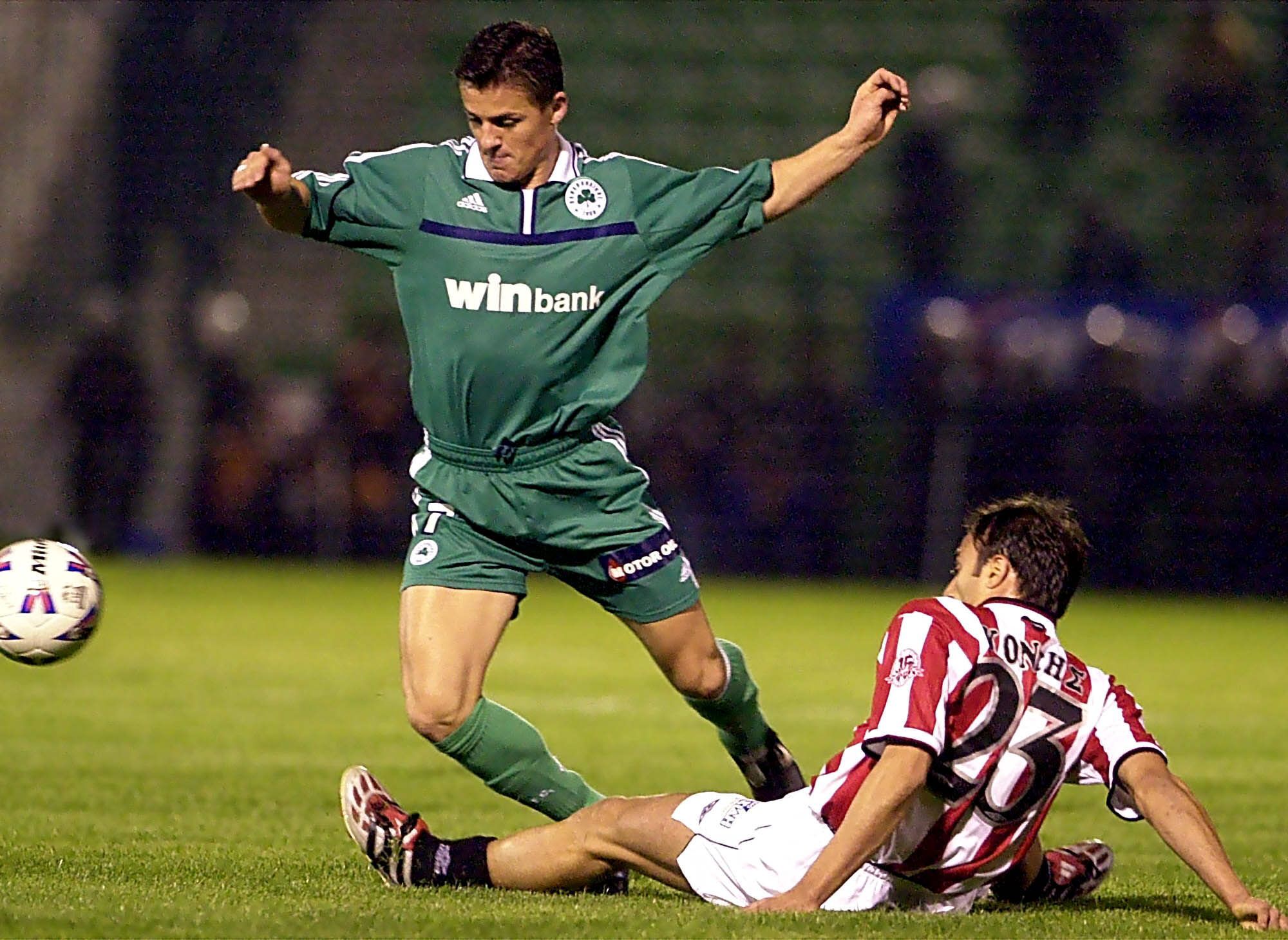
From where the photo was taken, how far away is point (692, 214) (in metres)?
5.62

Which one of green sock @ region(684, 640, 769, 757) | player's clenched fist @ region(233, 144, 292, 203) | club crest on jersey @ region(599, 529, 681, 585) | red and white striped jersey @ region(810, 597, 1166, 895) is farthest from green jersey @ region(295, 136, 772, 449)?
red and white striped jersey @ region(810, 597, 1166, 895)

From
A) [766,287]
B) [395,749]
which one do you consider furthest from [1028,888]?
[766,287]

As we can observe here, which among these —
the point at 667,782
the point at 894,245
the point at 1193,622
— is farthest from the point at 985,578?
the point at 894,245

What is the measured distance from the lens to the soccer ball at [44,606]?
570cm

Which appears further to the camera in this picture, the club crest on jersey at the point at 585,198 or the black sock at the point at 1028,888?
the club crest on jersey at the point at 585,198

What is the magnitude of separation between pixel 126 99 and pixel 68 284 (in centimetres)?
195

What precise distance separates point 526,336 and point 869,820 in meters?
1.74

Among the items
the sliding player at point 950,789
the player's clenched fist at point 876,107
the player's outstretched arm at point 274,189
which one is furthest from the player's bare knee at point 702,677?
the player's outstretched arm at point 274,189

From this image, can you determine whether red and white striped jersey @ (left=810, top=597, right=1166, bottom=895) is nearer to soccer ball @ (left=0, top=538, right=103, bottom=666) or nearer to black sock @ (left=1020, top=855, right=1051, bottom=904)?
black sock @ (left=1020, top=855, right=1051, bottom=904)

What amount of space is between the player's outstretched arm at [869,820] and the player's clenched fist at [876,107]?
6.26 ft

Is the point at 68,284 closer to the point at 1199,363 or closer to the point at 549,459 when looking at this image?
the point at 1199,363

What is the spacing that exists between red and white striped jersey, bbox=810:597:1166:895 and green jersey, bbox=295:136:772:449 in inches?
53.3

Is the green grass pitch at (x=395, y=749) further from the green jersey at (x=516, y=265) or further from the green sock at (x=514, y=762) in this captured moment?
the green jersey at (x=516, y=265)

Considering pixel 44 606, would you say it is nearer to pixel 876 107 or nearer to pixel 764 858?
pixel 764 858
